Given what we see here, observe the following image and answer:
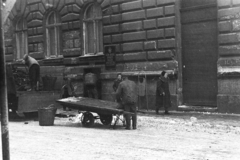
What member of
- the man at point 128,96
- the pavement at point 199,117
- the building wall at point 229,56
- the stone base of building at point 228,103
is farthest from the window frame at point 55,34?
the man at point 128,96

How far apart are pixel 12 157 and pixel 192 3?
11.0 metres

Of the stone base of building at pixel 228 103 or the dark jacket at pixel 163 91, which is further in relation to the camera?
the dark jacket at pixel 163 91

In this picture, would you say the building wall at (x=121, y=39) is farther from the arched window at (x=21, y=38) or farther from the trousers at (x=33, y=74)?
the trousers at (x=33, y=74)

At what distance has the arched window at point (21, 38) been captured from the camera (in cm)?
2312

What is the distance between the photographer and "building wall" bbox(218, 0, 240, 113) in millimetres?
13977

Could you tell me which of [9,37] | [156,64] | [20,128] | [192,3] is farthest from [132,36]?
[9,37]

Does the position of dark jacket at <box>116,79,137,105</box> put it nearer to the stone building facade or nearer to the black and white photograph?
the black and white photograph

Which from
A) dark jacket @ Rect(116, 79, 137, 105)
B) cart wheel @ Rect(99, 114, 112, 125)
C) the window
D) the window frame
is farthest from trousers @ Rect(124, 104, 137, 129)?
the window frame

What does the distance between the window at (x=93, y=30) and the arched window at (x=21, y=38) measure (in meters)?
5.07

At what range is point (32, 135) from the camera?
33.1 ft

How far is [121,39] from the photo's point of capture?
58.4 ft

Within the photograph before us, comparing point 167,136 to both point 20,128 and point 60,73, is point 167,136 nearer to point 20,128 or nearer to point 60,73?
point 20,128

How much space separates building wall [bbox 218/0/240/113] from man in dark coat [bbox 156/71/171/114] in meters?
2.00

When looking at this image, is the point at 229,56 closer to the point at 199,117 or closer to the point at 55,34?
the point at 199,117
